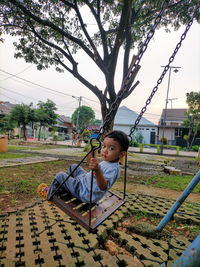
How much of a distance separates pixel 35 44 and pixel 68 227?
24.6 feet

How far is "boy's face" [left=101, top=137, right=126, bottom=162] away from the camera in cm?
164

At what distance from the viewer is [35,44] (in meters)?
7.27

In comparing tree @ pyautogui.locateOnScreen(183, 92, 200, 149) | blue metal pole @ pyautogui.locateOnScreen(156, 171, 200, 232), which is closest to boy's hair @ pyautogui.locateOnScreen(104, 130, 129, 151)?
blue metal pole @ pyautogui.locateOnScreen(156, 171, 200, 232)

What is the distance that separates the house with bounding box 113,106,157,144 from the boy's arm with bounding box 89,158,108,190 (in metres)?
25.7

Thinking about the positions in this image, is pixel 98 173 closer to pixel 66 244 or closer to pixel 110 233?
pixel 66 244

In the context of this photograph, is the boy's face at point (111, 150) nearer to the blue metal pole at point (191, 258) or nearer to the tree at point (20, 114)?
the blue metal pole at point (191, 258)

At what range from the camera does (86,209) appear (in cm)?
167

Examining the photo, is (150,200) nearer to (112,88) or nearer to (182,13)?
(112,88)

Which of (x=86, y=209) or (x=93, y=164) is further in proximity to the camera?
(x=86, y=209)

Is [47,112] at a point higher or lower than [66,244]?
higher

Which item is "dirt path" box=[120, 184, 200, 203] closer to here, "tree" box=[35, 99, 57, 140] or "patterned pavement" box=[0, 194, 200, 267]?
"patterned pavement" box=[0, 194, 200, 267]

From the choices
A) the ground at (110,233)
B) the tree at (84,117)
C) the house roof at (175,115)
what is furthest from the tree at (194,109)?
the tree at (84,117)

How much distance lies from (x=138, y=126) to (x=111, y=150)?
28660 mm

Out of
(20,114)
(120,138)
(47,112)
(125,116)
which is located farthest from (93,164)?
(125,116)
